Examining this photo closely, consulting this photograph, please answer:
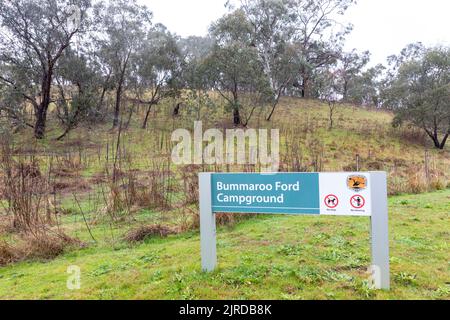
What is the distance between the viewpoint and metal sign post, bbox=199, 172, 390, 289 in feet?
8.99

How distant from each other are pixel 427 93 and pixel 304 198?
70.1 feet

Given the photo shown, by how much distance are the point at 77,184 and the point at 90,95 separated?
1130 centimetres

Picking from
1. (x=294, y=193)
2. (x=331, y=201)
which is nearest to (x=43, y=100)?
(x=294, y=193)

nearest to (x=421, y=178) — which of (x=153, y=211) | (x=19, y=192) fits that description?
(x=153, y=211)

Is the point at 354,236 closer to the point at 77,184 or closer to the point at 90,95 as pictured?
the point at 77,184

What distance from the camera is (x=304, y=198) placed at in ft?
9.61

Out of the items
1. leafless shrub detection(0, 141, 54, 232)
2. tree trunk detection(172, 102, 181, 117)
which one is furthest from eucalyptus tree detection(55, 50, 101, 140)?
leafless shrub detection(0, 141, 54, 232)

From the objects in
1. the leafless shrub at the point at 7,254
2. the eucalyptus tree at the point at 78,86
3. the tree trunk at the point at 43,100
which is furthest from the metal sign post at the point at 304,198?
the tree trunk at the point at 43,100

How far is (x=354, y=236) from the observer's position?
14.9ft

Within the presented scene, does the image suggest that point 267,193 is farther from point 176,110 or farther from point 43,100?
point 176,110

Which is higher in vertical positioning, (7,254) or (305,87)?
(305,87)

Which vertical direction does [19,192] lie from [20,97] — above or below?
below

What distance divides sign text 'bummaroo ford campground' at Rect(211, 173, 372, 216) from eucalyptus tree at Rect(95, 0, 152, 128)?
18.9 m

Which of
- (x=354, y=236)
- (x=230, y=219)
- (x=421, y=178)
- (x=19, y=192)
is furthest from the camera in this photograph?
(x=421, y=178)
